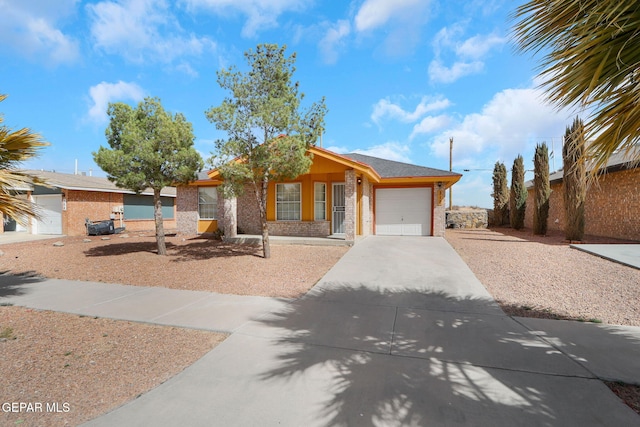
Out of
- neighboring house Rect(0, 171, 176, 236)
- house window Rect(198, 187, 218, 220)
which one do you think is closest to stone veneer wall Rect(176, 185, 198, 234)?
house window Rect(198, 187, 218, 220)

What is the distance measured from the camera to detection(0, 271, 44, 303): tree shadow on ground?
6.51 m

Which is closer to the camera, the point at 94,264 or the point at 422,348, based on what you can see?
the point at 422,348

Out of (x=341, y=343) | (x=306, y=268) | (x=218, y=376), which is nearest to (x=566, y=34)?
(x=341, y=343)

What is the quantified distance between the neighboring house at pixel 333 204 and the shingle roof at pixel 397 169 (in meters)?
0.05

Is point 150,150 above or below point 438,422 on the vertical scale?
above

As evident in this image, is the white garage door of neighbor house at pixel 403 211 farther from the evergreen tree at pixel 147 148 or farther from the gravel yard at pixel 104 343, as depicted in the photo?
the evergreen tree at pixel 147 148

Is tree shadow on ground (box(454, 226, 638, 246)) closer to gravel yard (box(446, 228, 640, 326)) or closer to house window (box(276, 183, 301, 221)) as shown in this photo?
gravel yard (box(446, 228, 640, 326))

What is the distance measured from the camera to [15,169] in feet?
19.2

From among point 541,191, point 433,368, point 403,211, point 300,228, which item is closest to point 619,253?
point 541,191

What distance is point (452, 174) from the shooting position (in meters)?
13.8

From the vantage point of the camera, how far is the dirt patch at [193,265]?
23.4 feet

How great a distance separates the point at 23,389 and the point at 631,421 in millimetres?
5806

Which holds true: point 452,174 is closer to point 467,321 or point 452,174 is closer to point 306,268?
point 306,268

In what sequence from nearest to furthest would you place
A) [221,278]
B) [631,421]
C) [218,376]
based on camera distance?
[631,421], [218,376], [221,278]
